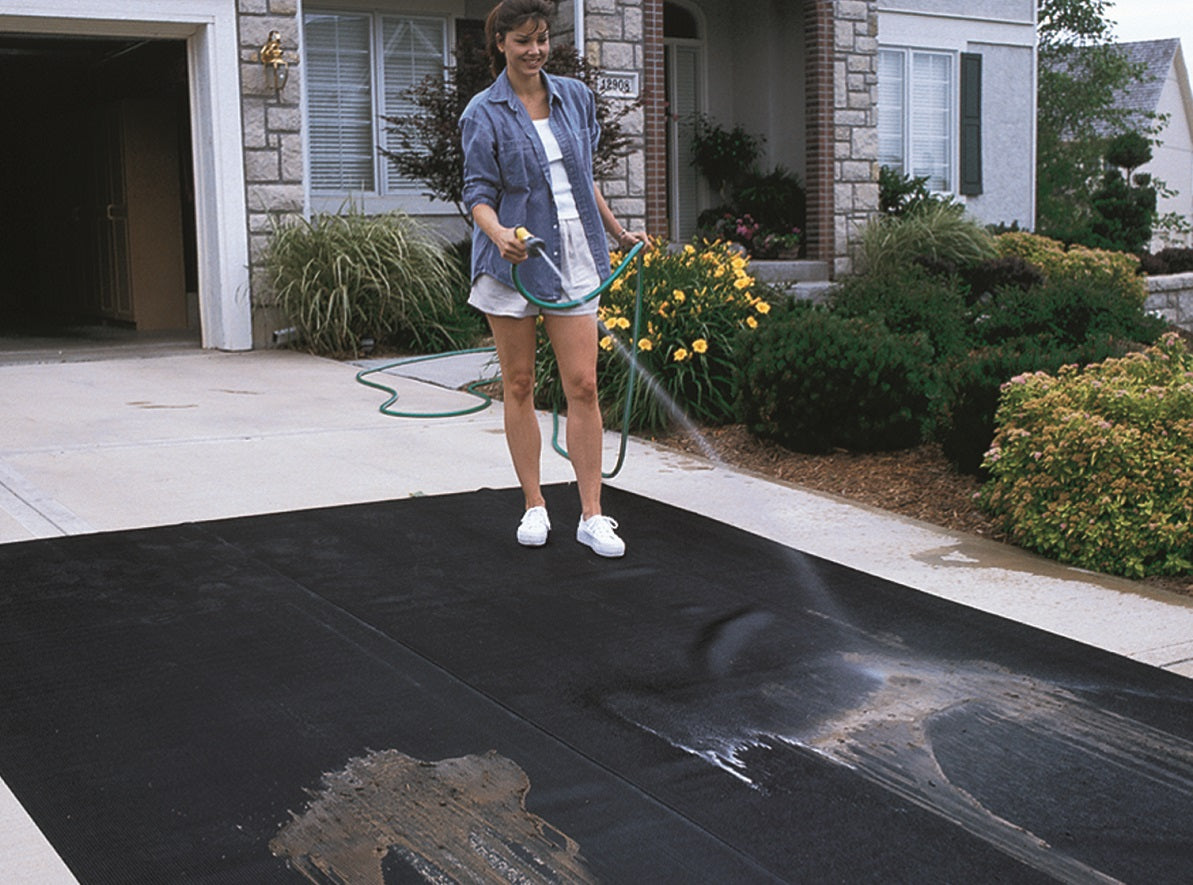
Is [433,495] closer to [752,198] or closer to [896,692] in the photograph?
[896,692]

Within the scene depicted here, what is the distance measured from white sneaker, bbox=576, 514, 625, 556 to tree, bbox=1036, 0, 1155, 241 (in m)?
19.1

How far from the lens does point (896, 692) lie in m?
3.48

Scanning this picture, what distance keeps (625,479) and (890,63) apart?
10148mm

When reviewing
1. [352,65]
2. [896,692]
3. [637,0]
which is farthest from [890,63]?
[896,692]

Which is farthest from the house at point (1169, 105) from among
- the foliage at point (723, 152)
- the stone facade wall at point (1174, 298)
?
the foliage at point (723, 152)

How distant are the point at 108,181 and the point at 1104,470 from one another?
34.6ft

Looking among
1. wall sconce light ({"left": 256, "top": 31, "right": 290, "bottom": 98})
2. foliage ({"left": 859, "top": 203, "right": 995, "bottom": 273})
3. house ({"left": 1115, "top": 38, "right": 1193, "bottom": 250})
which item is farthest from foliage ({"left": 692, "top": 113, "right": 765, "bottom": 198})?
house ({"left": 1115, "top": 38, "right": 1193, "bottom": 250})

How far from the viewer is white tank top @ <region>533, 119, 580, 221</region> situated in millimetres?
4391

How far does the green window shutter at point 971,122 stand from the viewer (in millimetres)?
15344

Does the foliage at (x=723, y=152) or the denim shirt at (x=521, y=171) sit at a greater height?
the foliage at (x=723, y=152)

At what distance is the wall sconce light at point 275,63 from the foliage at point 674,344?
3.81m

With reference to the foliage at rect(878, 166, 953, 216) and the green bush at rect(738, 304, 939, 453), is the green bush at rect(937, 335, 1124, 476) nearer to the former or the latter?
the green bush at rect(738, 304, 939, 453)

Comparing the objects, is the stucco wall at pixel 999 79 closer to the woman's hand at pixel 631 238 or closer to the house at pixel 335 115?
the house at pixel 335 115

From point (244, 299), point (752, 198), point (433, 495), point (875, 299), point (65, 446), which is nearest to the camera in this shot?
point (433, 495)
